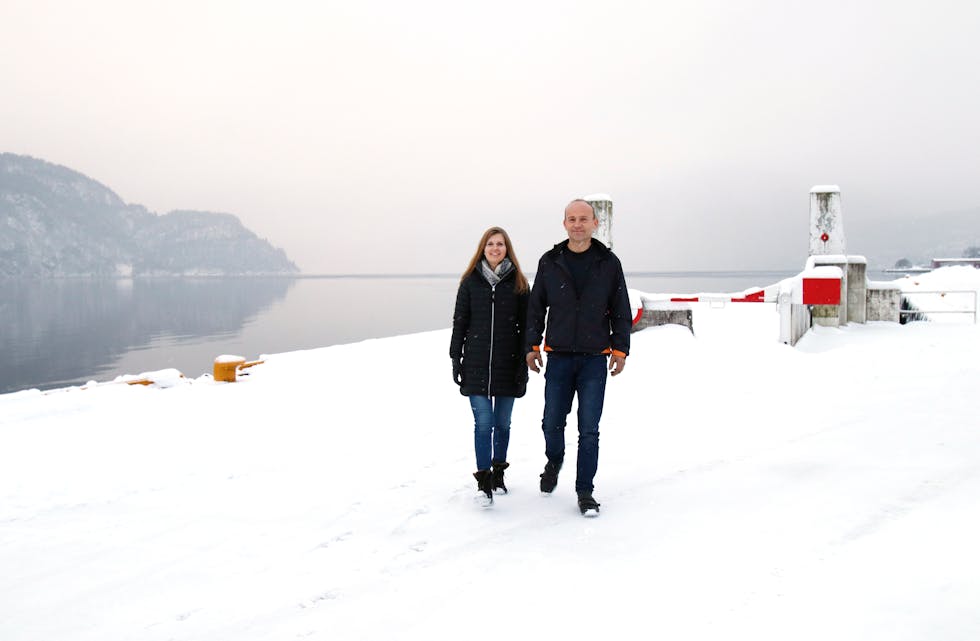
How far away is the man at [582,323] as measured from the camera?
4273 millimetres

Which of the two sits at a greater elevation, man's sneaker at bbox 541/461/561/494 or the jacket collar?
the jacket collar

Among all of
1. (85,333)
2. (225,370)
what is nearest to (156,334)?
(85,333)

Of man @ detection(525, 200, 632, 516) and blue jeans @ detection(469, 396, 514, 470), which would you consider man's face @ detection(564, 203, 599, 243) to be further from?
blue jeans @ detection(469, 396, 514, 470)

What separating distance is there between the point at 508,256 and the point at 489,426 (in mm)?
1270

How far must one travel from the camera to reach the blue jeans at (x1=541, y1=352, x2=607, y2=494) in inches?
170

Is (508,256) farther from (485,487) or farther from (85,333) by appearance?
(85,333)

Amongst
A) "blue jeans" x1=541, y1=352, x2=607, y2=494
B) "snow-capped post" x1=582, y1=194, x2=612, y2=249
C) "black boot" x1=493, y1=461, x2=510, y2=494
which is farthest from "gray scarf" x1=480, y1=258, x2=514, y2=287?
"snow-capped post" x1=582, y1=194, x2=612, y2=249

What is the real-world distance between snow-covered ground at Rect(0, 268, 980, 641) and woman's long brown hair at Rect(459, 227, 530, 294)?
1591 millimetres

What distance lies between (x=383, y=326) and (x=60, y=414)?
68204 millimetres

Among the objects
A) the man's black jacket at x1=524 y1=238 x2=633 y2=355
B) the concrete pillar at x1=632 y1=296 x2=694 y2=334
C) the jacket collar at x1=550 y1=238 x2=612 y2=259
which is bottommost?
the concrete pillar at x1=632 y1=296 x2=694 y2=334

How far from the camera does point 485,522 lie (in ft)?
13.6

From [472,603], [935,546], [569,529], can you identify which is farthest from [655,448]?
[472,603]

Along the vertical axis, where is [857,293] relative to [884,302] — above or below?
above

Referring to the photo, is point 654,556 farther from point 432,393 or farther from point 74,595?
point 432,393
